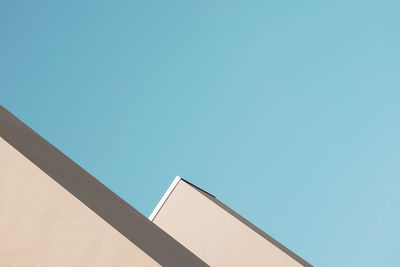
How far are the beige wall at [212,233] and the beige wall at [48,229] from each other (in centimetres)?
571

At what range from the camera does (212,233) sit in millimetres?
8008

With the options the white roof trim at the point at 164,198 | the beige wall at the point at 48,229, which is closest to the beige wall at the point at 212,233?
the white roof trim at the point at 164,198

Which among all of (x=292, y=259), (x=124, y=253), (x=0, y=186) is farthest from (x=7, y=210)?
(x=292, y=259)

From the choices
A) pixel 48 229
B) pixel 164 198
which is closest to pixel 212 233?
pixel 164 198

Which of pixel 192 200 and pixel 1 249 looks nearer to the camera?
pixel 1 249

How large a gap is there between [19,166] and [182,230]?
6.33 m

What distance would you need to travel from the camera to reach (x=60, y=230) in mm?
2080

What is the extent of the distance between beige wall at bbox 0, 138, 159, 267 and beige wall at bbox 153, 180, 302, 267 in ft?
18.7

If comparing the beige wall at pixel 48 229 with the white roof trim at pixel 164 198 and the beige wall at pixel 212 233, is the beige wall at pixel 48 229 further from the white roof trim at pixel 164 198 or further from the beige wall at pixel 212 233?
the white roof trim at pixel 164 198

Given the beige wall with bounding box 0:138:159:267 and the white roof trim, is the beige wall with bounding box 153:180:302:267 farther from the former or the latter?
the beige wall with bounding box 0:138:159:267

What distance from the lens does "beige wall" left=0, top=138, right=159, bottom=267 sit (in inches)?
79.1

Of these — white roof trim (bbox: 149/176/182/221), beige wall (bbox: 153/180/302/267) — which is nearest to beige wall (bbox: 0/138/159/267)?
beige wall (bbox: 153/180/302/267)

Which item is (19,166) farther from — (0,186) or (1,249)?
(1,249)

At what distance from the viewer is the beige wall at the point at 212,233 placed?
7516 mm
